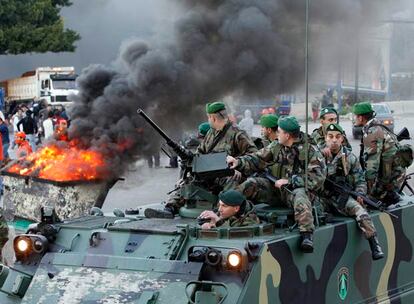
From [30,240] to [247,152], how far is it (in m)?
2.29

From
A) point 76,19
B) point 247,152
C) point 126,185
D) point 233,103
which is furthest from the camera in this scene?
point 76,19

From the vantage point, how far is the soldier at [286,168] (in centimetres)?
879

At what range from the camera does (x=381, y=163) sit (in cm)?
1052

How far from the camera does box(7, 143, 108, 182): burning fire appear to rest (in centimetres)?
1588

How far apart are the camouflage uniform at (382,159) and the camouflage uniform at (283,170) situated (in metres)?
1.55

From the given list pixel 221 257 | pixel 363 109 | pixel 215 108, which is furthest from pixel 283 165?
pixel 363 109

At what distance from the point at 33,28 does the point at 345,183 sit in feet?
94.3

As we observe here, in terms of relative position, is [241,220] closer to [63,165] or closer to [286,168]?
[286,168]

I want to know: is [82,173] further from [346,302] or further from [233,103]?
[346,302]

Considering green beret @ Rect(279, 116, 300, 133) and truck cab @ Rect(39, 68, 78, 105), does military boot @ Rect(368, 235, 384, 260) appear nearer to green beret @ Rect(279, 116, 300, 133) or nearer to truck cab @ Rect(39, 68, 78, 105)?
green beret @ Rect(279, 116, 300, 133)

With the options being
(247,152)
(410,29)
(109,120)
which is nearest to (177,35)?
(109,120)

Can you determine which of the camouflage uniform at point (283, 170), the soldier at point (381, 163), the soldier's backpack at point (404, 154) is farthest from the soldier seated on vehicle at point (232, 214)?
the soldier's backpack at point (404, 154)

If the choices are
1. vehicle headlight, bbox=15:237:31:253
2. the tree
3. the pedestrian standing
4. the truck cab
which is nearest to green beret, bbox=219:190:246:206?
vehicle headlight, bbox=15:237:31:253

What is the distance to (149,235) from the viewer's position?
8289 millimetres
